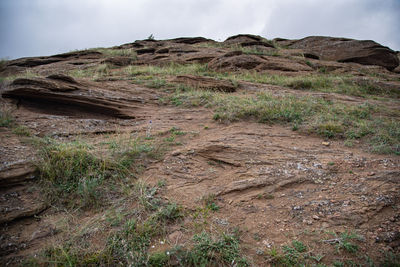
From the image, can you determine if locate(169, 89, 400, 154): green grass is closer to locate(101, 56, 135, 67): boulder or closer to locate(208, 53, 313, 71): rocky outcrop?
locate(208, 53, 313, 71): rocky outcrop

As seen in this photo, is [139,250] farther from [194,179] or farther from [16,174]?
[16,174]

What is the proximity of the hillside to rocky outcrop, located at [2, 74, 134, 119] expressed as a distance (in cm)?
3

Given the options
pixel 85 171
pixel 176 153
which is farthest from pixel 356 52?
pixel 85 171

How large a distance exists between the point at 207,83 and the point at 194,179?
523 centimetres

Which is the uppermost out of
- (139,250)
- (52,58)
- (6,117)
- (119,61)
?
(52,58)

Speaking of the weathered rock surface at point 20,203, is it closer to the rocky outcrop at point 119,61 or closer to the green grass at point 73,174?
the green grass at point 73,174

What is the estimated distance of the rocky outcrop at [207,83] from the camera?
Result: 7.52m

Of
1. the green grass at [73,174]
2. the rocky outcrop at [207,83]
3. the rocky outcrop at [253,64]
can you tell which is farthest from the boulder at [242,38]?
the green grass at [73,174]

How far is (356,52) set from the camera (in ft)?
42.4

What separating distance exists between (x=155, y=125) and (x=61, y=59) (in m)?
13.8

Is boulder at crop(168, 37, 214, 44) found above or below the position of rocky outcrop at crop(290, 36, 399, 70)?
above

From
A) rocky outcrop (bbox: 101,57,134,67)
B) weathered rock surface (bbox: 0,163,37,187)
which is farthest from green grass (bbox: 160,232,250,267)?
rocky outcrop (bbox: 101,57,134,67)

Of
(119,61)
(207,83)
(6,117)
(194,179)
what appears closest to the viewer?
(194,179)

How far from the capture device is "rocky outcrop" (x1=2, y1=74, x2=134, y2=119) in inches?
208
